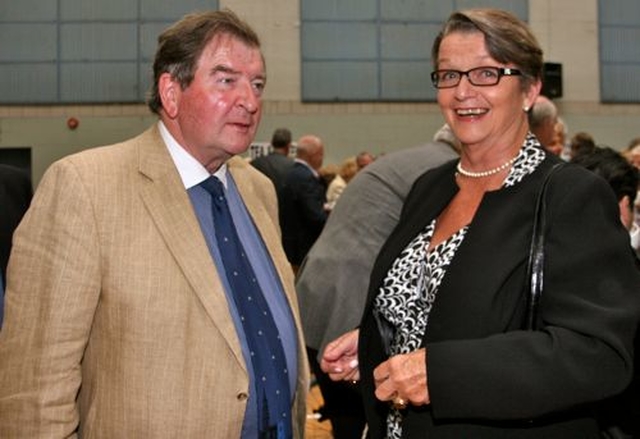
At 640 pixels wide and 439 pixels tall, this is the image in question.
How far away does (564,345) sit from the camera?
5.99ft

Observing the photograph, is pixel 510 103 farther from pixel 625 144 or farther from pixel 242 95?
pixel 625 144

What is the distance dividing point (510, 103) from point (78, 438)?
142cm

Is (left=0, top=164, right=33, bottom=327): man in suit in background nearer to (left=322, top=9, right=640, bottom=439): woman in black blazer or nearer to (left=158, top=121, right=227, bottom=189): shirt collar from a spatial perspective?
(left=158, top=121, right=227, bottom=189): shirt collar

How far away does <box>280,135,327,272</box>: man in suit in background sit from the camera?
734 cm

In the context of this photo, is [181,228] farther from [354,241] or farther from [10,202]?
[354,241]

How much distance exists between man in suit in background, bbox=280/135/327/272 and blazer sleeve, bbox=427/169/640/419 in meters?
5.44

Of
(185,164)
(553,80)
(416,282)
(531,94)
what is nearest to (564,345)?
(416,282)

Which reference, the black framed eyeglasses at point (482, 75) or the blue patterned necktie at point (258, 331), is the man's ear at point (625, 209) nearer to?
the black framed eyeglasses at point (482, 75)

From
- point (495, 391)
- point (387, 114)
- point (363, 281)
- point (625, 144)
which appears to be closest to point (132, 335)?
point (495, 391)

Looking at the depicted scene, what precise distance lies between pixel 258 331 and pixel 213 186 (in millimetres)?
442

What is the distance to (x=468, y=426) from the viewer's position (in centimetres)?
201

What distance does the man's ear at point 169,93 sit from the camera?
2.29 meters

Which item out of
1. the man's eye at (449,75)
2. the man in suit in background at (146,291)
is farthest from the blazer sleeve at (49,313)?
the man's eye at (449,75)

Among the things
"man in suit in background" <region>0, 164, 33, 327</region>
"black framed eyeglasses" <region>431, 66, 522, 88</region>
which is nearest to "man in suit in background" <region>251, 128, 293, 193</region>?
"man in suit in background" <region>0, 164, 33, 327</region>
